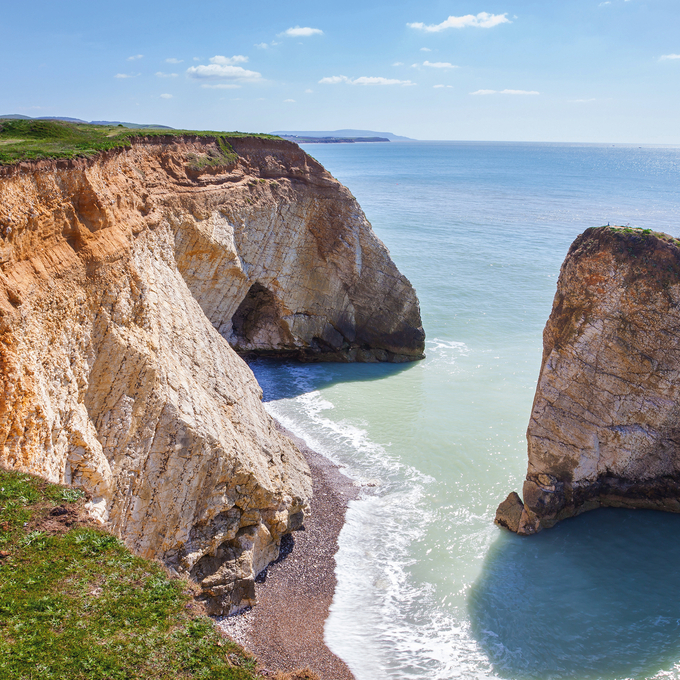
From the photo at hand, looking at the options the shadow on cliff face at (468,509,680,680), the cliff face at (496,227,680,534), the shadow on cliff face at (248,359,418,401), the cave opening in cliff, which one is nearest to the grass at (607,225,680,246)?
the cliff face at (496,227,680,534)

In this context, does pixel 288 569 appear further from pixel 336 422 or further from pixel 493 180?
pixel 493 180

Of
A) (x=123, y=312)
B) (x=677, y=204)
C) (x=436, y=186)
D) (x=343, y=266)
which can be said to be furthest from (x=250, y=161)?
(x=436, y=186)

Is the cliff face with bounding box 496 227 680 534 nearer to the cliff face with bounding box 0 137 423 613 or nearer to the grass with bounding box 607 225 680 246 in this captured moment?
the grass with bounding box 607 225 680 246

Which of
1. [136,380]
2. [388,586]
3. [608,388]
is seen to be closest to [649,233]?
[608,388]

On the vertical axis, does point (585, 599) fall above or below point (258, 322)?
Result: below

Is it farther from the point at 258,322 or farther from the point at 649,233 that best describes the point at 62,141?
the point at 649,233
